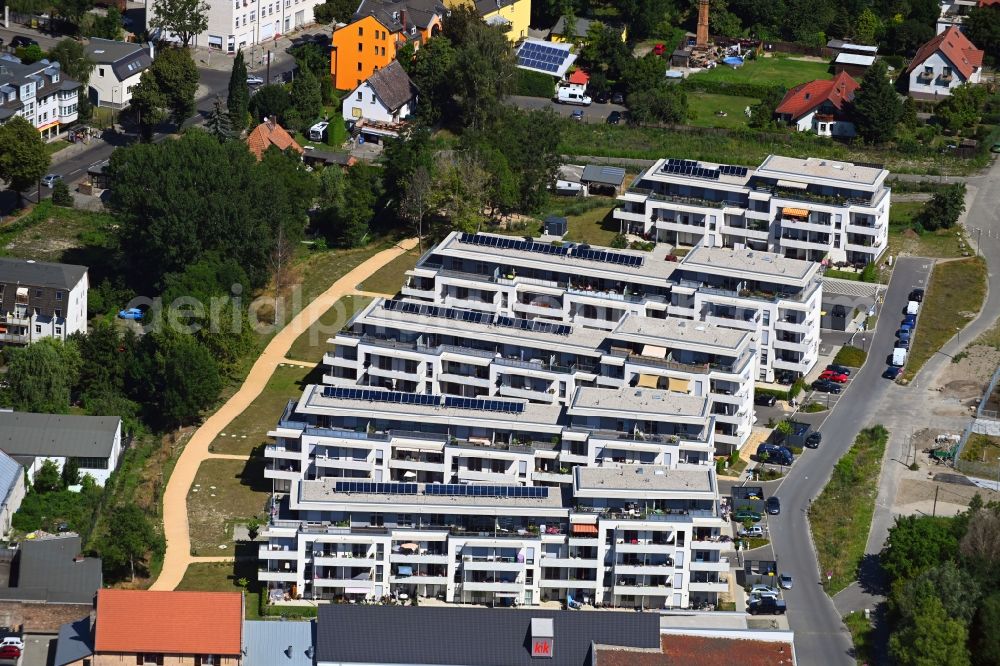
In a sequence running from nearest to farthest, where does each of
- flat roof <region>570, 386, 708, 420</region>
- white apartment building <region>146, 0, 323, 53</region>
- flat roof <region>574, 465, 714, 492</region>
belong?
flat roof <region>574, 465, 714, 492</region>
flat roof <region>570, 386, 708, 420</region>
white apartment building <region>146, 0, 323, 53</region>

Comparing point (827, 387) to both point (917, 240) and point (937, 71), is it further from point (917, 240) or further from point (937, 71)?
point (937, 71)

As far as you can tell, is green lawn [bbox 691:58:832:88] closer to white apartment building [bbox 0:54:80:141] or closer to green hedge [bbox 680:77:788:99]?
green hedge [bbox 680:77:788:99]

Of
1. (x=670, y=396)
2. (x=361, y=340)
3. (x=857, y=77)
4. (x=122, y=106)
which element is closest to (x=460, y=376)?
(x=361, y=340)

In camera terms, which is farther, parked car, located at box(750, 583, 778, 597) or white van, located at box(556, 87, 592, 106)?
white van, located at box(556, 87, 592, 106)

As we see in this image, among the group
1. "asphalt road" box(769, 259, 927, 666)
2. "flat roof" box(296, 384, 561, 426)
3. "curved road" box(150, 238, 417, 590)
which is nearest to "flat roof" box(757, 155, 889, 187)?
"asphalt road" box(769, 259, 927, 666)

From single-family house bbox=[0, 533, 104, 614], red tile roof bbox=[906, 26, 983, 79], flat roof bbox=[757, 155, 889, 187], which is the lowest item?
single-family house bbox=[0, 533, 104, 614]

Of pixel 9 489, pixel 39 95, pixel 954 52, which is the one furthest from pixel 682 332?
pixel 954 52
